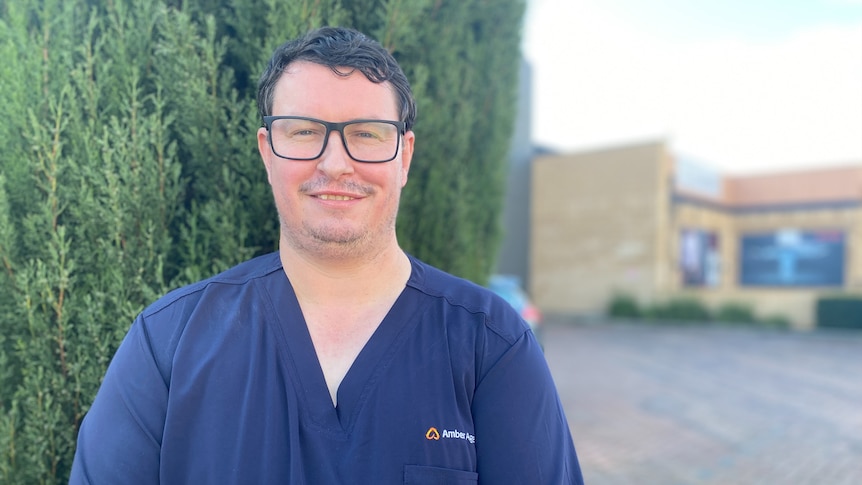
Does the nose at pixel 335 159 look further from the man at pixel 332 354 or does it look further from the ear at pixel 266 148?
the ear at pixel 266 148

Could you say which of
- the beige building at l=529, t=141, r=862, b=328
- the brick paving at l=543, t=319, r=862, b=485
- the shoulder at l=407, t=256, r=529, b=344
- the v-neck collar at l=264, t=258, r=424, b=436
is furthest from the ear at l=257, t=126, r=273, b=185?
the beige building at l=529, t=141, r=862, b=328

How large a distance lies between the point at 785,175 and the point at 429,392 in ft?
86.5

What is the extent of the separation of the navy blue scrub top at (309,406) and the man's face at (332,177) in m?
0.22

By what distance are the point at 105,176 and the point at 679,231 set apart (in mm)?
21930

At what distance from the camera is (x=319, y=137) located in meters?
1.70

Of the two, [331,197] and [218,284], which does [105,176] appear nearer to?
[218,284]

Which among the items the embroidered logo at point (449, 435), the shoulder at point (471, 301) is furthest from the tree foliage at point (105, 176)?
the embroidered logo at point (449, 435)

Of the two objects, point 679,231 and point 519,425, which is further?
point 679,231

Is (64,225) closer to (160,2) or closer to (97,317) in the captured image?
(97,317)

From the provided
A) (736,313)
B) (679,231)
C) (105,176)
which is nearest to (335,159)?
(105,176)

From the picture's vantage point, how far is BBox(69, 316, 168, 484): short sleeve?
1.52 meters

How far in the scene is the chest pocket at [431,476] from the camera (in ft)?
4.90

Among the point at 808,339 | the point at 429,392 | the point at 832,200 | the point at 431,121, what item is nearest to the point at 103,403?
the point at 429,392

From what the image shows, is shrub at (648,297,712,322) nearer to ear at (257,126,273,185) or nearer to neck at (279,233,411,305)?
neck at (279,233,411,305)
